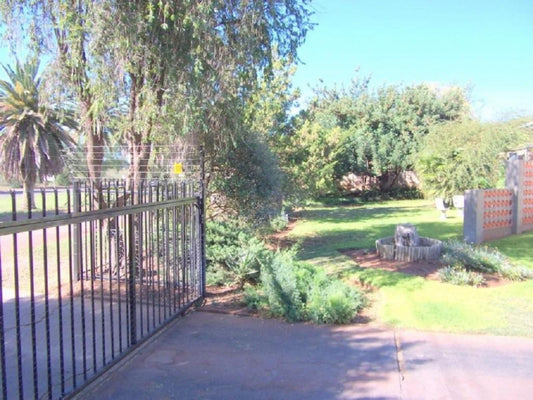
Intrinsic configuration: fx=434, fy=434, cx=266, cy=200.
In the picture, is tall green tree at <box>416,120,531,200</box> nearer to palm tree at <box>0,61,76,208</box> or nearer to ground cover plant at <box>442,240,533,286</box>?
ground cover plant at <box>442,240,533,286</box>

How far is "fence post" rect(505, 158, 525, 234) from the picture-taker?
11.7 metres

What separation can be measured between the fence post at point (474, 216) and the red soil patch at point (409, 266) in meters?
2.82

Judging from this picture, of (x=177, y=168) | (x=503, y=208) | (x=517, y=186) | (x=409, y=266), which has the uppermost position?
(x=177, y=168)

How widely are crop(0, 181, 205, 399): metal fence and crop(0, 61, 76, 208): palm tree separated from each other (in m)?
11.5

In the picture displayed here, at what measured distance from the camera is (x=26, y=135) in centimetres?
1692

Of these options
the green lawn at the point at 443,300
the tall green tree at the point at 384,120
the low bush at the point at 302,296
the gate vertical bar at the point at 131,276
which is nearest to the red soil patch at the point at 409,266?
the green lawn at the point at 443,300

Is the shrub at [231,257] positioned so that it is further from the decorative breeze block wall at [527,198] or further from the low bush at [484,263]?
the decorative breeze block wall at [527,198]

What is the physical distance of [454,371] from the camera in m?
3.76

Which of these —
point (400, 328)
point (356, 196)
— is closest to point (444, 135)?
point (356, 196)

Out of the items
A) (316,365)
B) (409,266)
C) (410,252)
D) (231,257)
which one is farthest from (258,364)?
(410,252)

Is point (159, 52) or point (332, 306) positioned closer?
point (332, 306)

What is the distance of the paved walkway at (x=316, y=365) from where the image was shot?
3.43 metres

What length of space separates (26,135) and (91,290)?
49.6 feet

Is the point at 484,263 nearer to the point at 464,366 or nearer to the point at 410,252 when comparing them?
the point at 410,252
